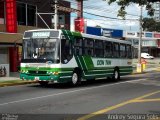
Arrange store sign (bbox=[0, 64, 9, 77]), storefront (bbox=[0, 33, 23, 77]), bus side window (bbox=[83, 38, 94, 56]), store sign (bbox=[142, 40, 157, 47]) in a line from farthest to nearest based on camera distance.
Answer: store sign (bbox=[142, 40, 157, 47])
storefront (bbox=[0, 33, 23, 77])
store sign (bbox=[0, 64, 9, 77])
bus side window (bbox=[83, 38, 94, 56])

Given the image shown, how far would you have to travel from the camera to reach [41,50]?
68.5 ft

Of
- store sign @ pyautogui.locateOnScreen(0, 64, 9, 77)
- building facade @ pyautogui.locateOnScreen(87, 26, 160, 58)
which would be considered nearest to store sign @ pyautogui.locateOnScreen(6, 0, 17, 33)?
store sign @ pyautogui.locateOnScreen(0, 64, 9, 77)

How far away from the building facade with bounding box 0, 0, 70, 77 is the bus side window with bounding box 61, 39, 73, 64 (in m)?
7.11

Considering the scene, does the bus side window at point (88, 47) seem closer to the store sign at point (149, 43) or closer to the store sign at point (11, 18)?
the store sign at point (11, 18)

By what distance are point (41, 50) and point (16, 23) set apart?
41.6 feet

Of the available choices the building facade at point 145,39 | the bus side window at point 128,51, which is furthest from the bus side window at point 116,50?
the building facade at point 145,39

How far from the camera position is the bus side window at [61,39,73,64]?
20.9m

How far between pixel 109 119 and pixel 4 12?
24.0m

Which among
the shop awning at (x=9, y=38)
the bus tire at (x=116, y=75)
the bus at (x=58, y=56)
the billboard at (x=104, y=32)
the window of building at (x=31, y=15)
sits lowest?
the bus tire at (x=116, y=75)

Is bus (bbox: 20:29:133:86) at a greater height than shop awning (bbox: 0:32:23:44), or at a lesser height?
lesser

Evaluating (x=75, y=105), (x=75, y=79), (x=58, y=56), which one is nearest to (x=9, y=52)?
(x=75, y=79)

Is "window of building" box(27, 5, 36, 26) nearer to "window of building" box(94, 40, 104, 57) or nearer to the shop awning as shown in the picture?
the shop awning

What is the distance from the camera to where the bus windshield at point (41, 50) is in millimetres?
20617

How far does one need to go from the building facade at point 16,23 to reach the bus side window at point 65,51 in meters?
7.11
